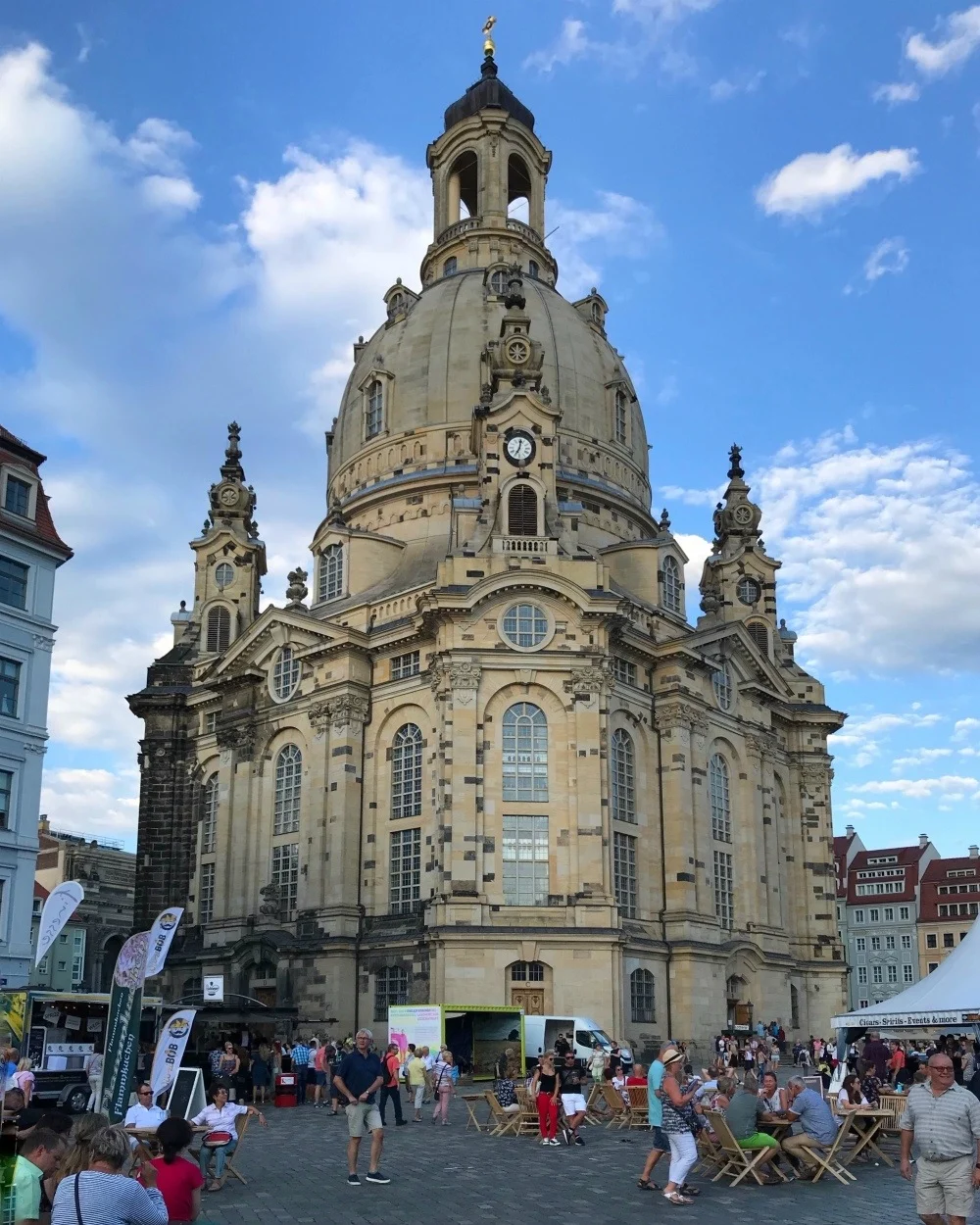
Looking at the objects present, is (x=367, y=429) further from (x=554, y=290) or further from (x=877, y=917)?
(x=877, y=917)

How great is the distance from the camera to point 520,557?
176 feet

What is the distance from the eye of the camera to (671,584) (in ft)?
214

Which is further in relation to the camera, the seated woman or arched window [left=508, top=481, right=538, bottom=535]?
arched window [left=508, top=481, right=538, bottom=535]

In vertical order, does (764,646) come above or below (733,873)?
above

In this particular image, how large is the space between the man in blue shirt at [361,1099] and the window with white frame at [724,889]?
40.1m

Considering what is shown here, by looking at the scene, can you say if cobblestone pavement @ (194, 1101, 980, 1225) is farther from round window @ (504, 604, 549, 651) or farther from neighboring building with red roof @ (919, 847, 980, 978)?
neighboring building with red roof @ (919, 847, 980, 978)

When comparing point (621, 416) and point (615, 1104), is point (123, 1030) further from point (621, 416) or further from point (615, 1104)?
point (621, 416)

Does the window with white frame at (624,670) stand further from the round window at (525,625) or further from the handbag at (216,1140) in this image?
the handbag at (216,1140)

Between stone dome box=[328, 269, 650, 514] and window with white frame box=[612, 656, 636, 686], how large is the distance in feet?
37.6

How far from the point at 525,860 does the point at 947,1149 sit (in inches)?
1506

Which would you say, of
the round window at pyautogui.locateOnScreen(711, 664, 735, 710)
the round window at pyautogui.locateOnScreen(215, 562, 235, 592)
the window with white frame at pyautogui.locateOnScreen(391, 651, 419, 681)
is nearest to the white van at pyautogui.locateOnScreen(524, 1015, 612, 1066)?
the window with white frame at pyautogui.locateOnScreen(391, 651, 419, 681)

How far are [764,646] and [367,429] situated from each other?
24.0 metres

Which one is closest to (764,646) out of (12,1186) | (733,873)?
(733,873)

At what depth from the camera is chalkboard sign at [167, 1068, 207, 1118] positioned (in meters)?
24.6
